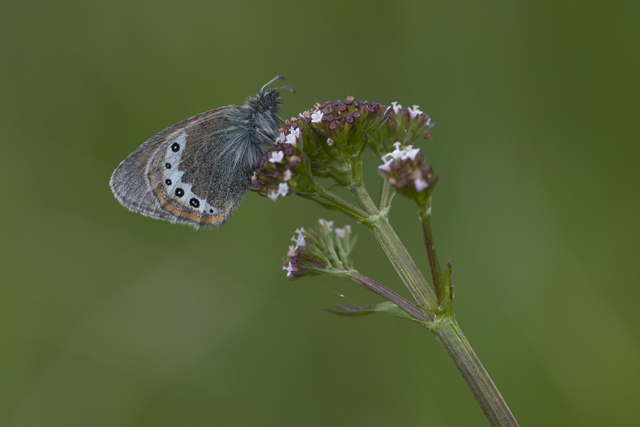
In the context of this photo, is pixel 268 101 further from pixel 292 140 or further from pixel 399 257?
pixel 399 257

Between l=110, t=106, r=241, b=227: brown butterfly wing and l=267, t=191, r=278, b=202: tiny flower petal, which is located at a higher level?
l=110, t=106, r=241, b=227: brown butterfly wing

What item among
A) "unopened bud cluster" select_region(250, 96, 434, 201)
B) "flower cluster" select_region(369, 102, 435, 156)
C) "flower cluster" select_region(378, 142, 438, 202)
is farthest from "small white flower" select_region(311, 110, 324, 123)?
"flower cluster" select_region(378, 142, 438, 202)

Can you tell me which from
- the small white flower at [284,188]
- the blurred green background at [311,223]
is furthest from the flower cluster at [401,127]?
the blurred green background at [311,223]

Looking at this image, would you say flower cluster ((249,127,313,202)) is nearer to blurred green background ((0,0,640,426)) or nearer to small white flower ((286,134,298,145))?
small white flower ((286,134,298,145))

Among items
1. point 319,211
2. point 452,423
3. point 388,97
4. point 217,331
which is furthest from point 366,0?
point 452,423

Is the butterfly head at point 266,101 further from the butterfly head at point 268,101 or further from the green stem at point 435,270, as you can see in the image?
the green stem at point 435,270

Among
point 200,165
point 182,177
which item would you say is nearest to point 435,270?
point 200,165
